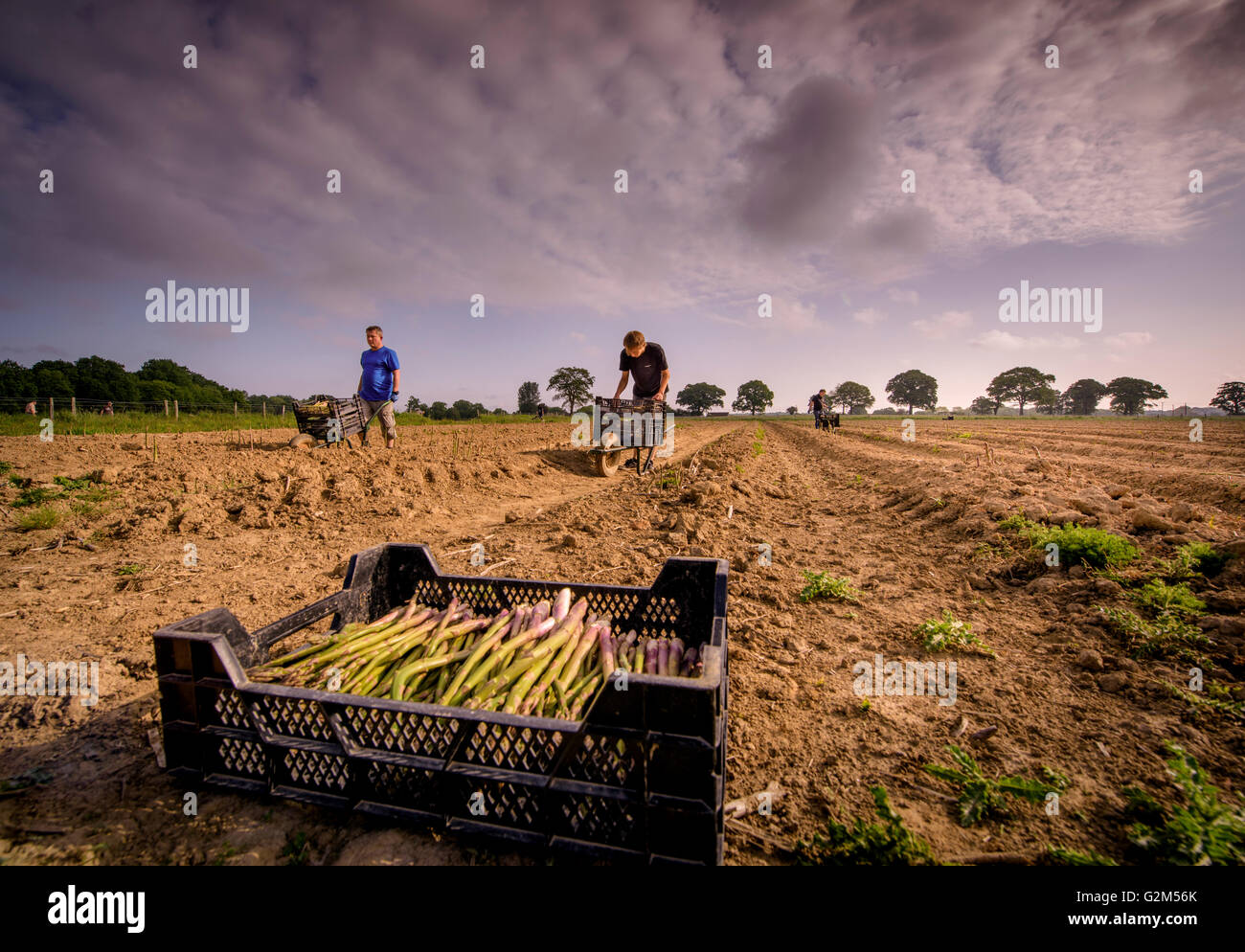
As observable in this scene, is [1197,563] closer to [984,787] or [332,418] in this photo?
[984,787]

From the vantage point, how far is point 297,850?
178 cm

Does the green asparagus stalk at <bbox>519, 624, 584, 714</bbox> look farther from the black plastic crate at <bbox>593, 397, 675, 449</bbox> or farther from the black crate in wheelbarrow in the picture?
the black plastic crate at <bbox>593, 397, 675, 449</bbox>

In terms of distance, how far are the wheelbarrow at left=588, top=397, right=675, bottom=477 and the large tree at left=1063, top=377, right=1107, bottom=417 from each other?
180 m

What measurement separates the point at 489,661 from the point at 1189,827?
9.03ft

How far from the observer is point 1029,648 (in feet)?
10.8

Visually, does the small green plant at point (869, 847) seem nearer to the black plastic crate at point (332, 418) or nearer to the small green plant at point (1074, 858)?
the small green plant at point (1074, 858)

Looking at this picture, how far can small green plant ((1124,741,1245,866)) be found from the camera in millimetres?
1616

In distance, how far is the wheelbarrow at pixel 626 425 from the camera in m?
10.8

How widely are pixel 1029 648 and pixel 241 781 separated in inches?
179

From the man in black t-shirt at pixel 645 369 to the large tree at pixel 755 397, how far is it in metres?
140

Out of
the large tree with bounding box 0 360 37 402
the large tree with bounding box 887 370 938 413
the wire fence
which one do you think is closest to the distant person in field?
the wire fence

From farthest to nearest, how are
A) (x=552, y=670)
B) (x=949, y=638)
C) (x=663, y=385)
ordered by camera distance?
(x=663, y=385) → (x=949, y=638) → (x=552, y=670)

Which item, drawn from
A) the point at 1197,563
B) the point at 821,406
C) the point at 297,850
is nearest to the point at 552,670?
the point at 297,850
